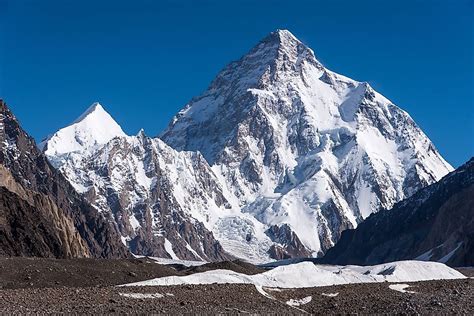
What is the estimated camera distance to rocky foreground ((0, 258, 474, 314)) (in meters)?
41.8

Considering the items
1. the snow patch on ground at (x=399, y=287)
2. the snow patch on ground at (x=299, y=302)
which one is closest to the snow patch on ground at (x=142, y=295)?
the snow patch on ground at (x=299, y=302)

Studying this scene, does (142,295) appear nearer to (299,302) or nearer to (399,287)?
(299,302)

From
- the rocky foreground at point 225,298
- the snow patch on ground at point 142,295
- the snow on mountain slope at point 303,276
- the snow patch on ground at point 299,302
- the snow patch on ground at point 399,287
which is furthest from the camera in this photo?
the snow on mountain slope at point 303,276

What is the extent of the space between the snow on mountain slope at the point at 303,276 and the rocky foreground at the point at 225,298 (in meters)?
3.24

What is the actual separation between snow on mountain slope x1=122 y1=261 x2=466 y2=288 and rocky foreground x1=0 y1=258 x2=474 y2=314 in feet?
10.6

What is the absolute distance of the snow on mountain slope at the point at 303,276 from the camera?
5581 cm

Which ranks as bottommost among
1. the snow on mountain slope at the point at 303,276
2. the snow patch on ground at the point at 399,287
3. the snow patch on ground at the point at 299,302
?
the snow patch on ground at the point at 299,302

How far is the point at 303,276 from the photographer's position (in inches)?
2479

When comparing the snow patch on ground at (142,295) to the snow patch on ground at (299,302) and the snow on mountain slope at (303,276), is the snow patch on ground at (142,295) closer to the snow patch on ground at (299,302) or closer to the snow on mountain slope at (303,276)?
the snow on mountain slope at (303,276)

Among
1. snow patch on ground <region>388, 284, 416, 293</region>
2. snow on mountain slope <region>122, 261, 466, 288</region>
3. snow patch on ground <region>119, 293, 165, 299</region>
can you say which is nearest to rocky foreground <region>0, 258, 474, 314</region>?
snow patch on ground <region>119, 293, 165, 299</region>

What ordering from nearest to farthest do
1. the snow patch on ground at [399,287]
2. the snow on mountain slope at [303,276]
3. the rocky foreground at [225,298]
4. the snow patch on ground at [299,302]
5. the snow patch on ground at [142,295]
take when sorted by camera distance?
the rocky foreground at [225,298]
the snow patch on ground at [142,295]
the snow patch on ground at [299,302]
the snow patch on ground at [399,287]
the snow on mountain slope at [303,276]

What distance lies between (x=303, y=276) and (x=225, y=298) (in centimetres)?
1709

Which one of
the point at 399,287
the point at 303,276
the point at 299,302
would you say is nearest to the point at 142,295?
the point at 299,302

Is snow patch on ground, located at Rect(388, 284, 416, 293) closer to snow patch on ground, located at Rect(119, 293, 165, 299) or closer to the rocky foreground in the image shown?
the rocky foreground
